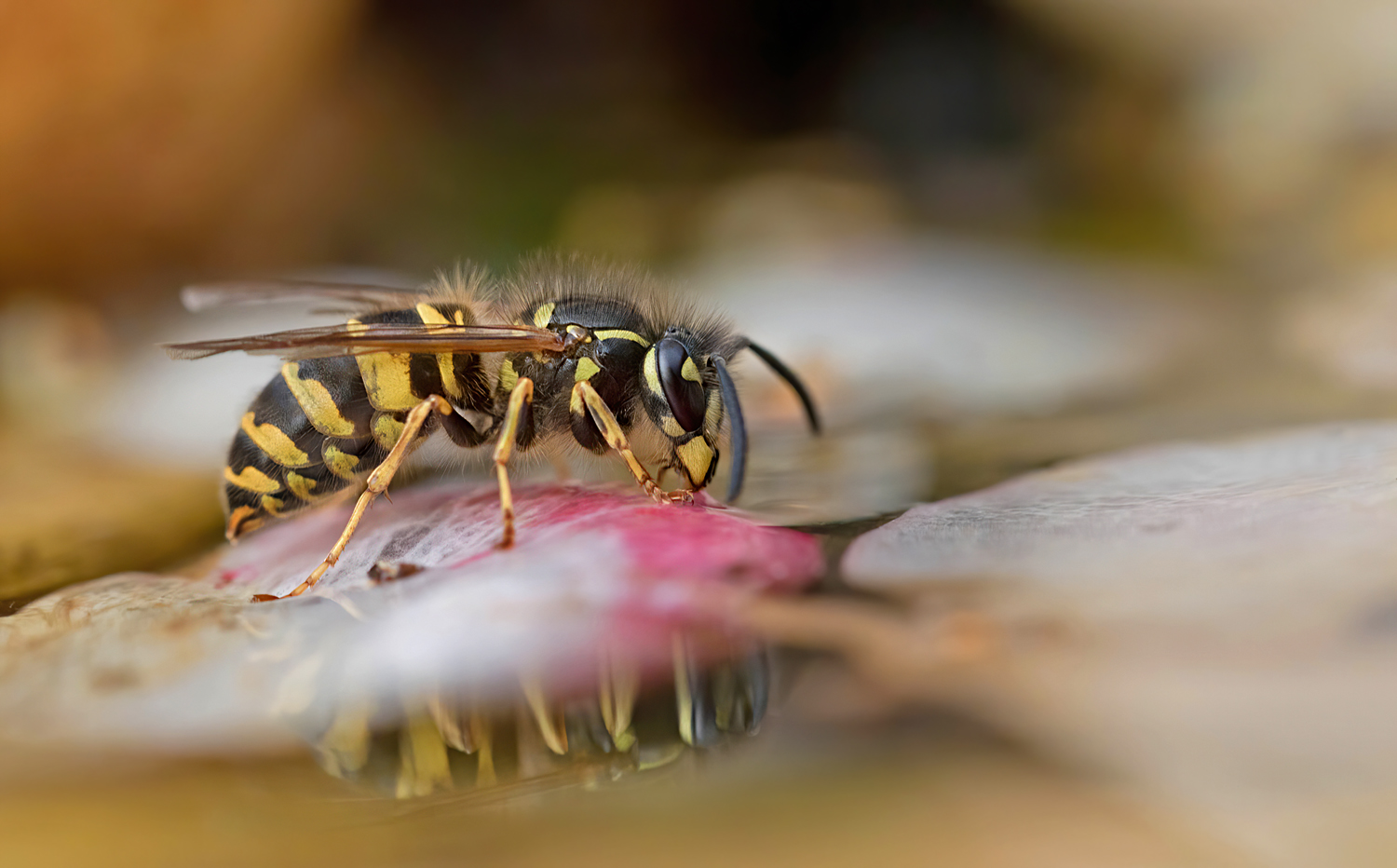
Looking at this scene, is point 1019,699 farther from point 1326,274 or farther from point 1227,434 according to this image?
point 1326,274

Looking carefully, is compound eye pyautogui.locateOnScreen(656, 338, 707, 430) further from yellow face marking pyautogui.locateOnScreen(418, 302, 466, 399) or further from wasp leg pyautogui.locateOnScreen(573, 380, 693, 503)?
yellow face marking pyautogui.locateOnScreen(418, 302, 466, 399)

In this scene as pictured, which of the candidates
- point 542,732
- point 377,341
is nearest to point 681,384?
point 377,341

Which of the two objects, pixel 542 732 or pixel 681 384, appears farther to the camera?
pixel 681 384

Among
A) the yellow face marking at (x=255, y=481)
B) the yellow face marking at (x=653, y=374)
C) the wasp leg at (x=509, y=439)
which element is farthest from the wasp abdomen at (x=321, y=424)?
the yellow face marking at (x=653, y=374)

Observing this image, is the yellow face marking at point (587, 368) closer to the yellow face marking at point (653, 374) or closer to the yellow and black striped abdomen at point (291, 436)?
the yellow face marking at point (653, 374)

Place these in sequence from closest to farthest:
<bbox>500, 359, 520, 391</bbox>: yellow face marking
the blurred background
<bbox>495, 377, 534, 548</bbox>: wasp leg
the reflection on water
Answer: the reflection on water, <bbox>495, 377, 534, 548</bbox>: wasp leg, <bbox>500, 359, 520, 391</bbox>: yellow face marking, the blurred background

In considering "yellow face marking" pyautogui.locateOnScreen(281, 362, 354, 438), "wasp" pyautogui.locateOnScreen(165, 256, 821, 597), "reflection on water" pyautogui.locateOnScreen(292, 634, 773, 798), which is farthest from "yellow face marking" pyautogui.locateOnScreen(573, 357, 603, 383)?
"reflection on water" pyautogui.locateOnScreen(292, 634, 773, 798)

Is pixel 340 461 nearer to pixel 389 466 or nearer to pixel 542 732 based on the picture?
pixel 389 466
